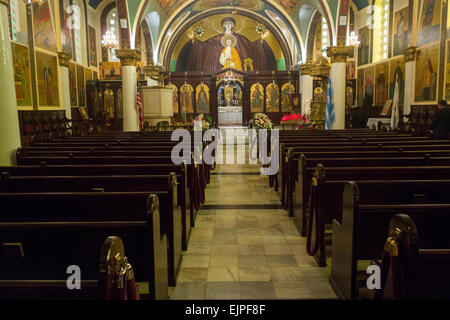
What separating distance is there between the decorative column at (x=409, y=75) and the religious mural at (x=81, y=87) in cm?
1495

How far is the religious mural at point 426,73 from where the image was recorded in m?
12.1

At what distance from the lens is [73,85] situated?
672 inches

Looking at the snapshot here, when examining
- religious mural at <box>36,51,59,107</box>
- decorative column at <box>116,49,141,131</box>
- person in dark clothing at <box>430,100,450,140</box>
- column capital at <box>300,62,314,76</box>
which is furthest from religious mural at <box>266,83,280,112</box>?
person in dark clothing at <box>430,100,450,140</box>

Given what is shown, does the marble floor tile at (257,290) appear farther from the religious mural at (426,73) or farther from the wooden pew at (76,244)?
the religious mural at (426,73)

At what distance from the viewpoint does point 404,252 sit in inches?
68.7

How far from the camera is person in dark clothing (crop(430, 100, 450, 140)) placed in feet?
24.5

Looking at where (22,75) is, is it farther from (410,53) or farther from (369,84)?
(369,84)

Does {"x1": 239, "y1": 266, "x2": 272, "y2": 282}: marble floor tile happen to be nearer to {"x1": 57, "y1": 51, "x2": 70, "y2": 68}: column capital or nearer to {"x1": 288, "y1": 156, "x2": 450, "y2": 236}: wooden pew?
{"x1": 288, "y1": 156, "x2": 450, "y2": 236}: wooden pew

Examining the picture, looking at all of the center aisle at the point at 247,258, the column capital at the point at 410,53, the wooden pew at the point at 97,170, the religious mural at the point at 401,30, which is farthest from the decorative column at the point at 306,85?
the wooden pew at the point at 97,170

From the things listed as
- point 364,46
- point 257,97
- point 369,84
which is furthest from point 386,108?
point 257,97

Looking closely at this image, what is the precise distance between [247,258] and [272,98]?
70.1ft

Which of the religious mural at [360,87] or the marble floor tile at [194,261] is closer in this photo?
the marble floor tile at [194,261]
